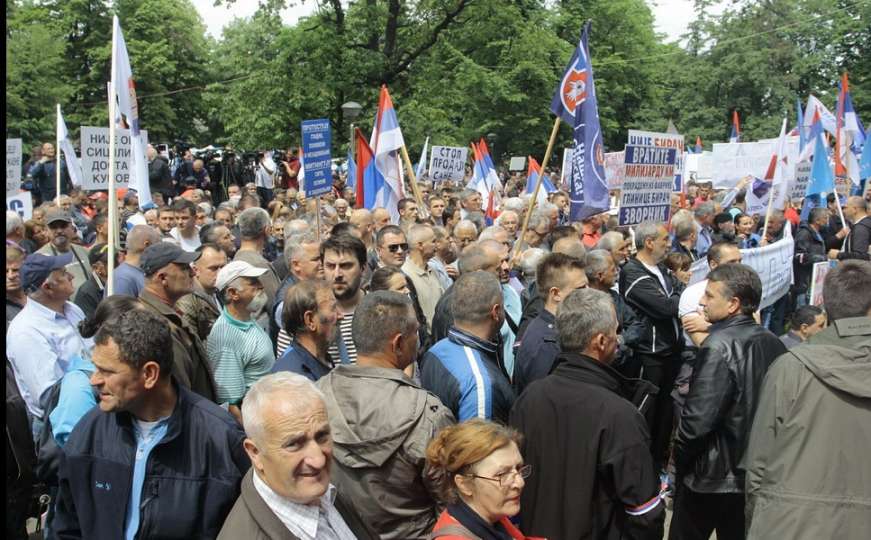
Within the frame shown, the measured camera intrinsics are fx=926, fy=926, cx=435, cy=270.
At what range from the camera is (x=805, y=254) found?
41.2ft

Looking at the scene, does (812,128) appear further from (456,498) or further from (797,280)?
(456,498)

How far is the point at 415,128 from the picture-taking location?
84.7 feet

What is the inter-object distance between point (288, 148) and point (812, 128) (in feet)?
55.1

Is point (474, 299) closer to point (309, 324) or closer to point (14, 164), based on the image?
point (309, 324)

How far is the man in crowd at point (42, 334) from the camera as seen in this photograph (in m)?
4.61

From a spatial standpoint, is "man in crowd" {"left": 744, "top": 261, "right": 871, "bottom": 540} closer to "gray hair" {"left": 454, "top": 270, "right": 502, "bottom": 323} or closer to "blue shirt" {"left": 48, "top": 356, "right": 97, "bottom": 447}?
"gray hair" {"left": 454, "top": 270, "right": 502, "bottom": 323}

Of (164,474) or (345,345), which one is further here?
(345,345)

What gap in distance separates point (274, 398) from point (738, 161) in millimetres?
16859

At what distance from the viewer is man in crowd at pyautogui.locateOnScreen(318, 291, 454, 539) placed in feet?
11.1

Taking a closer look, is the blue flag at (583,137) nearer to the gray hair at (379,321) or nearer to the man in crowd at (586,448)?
the man in crowd at (586,448)

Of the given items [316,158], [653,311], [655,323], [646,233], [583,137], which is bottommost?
[655,323]

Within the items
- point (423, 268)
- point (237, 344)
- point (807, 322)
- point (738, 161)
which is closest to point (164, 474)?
point (237, 344)

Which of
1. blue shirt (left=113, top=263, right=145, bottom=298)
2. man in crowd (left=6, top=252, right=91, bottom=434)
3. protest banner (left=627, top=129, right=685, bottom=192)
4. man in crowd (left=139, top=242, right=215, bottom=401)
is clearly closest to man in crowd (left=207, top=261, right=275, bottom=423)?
man in crowd (left=139, top=242, right=215, bottom=401)

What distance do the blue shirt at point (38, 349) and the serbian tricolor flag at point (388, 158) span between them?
6.39 meters
